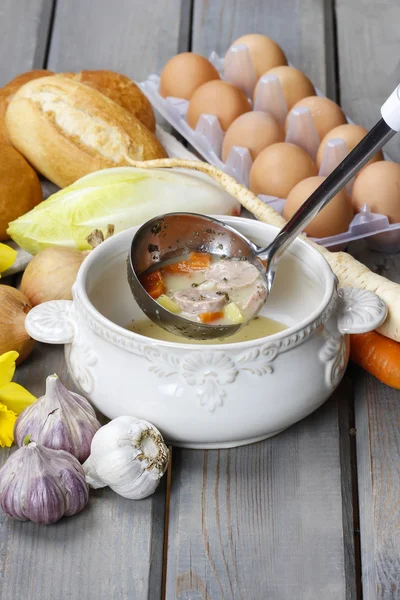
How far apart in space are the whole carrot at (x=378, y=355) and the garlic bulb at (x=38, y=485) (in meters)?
0.41

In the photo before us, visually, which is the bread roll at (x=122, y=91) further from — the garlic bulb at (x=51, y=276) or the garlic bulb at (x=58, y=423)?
the garlic bulb at (x=58, y=423)

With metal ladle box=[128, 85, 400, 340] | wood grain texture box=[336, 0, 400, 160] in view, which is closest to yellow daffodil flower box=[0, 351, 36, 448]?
metal ladle box=[128, 85, 400, 340]

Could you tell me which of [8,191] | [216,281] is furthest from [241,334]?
[8,191]

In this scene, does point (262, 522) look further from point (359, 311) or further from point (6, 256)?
point (6, 256)

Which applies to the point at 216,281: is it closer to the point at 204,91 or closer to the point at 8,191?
the point at 8,191

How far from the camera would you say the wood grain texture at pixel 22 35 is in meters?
1.89

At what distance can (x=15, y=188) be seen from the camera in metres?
1.38

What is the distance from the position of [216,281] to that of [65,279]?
0.22 metres

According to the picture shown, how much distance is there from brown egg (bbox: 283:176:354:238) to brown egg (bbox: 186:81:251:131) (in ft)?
0.95

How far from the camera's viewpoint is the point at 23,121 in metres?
1.45

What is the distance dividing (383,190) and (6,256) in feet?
1.91

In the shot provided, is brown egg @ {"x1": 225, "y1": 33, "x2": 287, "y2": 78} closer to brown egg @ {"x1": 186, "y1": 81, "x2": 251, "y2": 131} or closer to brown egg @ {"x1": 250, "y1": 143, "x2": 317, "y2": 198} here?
brown egg @ {"x1": 186, "y1": 81, "x2": 251, "y2": 131}

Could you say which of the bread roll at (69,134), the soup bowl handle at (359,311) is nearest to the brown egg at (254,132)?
the bread roll at (69,134)

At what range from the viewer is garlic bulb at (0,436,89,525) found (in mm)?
859
